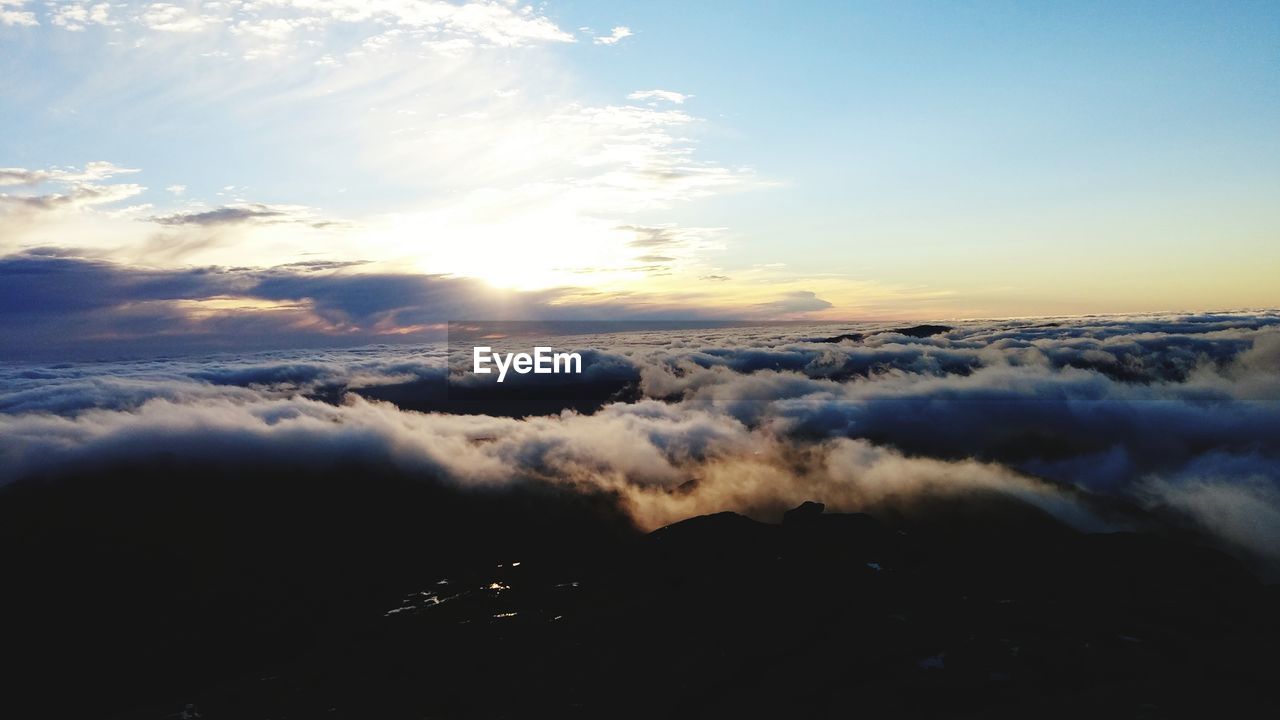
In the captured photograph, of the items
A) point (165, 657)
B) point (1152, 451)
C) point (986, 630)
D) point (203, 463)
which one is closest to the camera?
point (986, 630)

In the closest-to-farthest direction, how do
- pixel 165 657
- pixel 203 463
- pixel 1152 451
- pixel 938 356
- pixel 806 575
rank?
pixel 806 575 < pixel 165 657 < pixel 1152 451 < pixel 203 463 < pixel 938 356

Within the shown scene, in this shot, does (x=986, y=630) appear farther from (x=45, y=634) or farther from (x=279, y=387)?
(x=279, y=387)

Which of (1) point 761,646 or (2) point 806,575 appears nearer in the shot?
(1) point 761,646

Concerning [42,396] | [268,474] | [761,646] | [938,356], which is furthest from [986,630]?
[42,396]

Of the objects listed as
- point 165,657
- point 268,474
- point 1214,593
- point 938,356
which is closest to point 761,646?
point 1214,593

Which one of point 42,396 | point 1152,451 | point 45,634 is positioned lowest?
point 45,634

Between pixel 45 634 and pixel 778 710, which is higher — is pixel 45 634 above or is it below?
below
